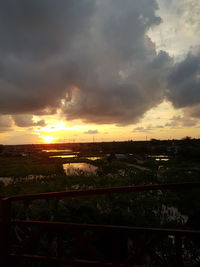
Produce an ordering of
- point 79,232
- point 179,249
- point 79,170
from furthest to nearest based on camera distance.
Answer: point 79,170, point 79,232, point 179,249

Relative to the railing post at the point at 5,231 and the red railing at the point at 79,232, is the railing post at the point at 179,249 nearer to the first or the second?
the red railing at the point at 79,232

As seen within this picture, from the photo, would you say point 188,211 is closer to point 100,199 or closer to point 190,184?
point 100,199

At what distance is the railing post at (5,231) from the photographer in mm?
2689

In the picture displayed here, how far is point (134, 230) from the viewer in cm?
256

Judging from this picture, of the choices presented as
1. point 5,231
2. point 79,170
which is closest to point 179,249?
point 5,231

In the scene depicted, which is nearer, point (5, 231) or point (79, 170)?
point (5, 231)

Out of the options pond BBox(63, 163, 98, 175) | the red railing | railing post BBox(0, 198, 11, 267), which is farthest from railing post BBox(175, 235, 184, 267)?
pond BBox(63, 163, 98, 175)

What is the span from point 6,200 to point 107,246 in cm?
518

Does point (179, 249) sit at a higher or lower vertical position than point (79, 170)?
higher

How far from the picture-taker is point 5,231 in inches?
107

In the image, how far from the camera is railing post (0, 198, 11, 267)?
2.69 meters

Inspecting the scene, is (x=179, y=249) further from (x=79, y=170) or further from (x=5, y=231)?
(x=79, y=170)

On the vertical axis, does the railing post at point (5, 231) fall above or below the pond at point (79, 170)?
above

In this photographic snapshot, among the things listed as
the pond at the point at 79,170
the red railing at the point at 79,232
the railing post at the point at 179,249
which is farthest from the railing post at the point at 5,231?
the pond at the point at 79,170
